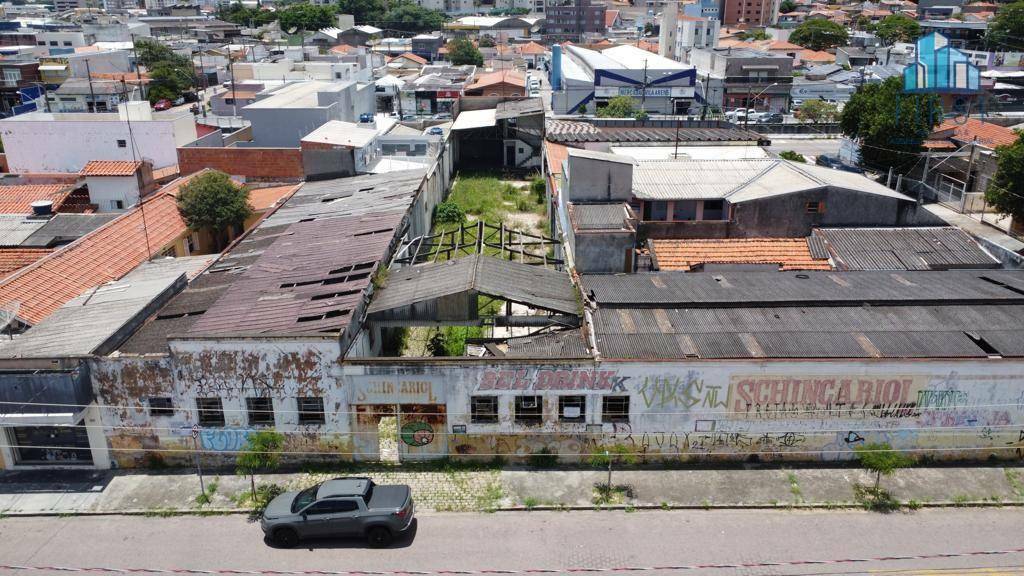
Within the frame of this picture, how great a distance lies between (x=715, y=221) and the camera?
101 ft

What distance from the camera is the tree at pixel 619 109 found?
63.9 m

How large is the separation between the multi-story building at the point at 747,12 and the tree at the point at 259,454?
569 ft

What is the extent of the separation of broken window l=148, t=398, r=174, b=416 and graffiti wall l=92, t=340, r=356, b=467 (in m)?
0.03

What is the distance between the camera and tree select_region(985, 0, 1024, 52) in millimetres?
109500

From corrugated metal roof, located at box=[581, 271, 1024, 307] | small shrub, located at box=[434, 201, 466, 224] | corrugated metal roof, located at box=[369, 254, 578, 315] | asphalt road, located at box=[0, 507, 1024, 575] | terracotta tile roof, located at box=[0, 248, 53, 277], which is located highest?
corrugated metal roof, located at box=[369, 254, 578, 315]

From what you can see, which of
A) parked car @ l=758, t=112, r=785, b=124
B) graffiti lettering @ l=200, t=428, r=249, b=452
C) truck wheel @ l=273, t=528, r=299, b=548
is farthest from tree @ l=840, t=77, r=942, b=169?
truck wheel @ l=273, t=528, r=299, b=548

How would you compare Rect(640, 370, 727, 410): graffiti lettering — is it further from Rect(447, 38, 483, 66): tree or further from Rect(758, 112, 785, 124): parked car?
Rect(447, 38, 483, 66): tree

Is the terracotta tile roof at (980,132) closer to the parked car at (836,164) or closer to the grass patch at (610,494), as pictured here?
the parked car at (836,164)

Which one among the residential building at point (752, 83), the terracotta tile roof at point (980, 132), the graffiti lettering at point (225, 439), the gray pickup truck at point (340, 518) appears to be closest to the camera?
the gray pickup truck at point (340, 518)

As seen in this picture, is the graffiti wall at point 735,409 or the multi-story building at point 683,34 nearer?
the graffiti wall at point 735,409

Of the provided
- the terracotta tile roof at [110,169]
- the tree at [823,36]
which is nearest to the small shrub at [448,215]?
the terracotta tile roof at [110,169]

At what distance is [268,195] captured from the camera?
4075cm

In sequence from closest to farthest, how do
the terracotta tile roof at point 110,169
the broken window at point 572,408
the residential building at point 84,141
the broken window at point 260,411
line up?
the broken window at point 572,408 → the broken window at point 260,411 → the terracotta tile roof at point 110,169 → the residential building at point 84,141

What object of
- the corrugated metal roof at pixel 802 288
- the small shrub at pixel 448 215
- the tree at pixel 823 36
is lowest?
the small shrub at pixel 448 215
